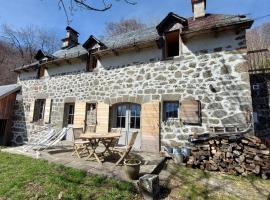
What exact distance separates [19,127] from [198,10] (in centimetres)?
1064

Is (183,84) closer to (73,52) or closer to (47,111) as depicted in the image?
(47,111)

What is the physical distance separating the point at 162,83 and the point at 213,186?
12.2 ft

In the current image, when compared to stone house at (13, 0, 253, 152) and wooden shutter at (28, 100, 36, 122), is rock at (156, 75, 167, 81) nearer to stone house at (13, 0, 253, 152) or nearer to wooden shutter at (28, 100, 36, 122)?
stone house at (13, 0, 253, 152)

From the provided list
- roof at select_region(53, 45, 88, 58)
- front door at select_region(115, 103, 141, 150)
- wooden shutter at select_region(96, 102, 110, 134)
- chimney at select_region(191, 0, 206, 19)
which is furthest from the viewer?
roof at select_region(53, 45, 88, 58)

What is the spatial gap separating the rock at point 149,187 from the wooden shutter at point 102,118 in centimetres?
408

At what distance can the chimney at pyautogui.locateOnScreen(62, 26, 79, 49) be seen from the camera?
12461mm

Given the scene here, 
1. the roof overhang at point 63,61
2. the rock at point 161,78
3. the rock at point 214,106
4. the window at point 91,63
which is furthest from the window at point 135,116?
the roof overhang at point 63,61

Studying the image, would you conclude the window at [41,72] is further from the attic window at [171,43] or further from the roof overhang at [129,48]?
the attic window at [171,43]

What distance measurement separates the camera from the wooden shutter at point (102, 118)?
24.9 ft

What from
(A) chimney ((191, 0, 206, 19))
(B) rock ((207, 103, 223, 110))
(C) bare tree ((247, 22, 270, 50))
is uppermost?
(C) bare tree ((247, 22, 270, 50))

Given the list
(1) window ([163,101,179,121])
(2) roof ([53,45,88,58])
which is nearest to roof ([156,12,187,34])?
(1) window ([163,101,179,121])

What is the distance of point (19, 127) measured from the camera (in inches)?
410

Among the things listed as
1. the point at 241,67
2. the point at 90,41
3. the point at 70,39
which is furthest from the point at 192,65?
the point at 70,39

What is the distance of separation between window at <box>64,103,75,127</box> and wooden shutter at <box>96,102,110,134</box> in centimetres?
195
